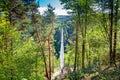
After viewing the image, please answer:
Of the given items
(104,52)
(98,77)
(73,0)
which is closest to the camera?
(98,77)

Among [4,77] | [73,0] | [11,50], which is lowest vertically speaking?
[4,77]

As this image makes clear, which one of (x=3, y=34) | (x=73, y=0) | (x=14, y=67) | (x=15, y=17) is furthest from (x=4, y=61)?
(x=73, y=0)

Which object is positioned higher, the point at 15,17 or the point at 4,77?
the point at 15,17

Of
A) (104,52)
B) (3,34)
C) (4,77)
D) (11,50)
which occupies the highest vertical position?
(3,34)

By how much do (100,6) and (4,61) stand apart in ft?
42.3

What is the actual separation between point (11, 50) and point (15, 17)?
797 centimetres

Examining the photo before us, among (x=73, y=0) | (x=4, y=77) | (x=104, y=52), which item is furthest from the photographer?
(x=104, y=52)

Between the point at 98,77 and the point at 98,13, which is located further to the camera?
the point at 98,13

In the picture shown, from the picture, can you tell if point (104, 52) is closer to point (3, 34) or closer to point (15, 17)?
point (15, 17)

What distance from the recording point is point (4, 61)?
22.3m

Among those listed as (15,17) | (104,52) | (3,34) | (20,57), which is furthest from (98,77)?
(104,52)

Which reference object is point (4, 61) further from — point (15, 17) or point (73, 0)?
point (73, 0)

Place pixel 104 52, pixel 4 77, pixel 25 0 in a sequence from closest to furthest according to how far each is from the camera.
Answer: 1. pixel 4 77
2. pixel 25 0
3. pixel 104 52

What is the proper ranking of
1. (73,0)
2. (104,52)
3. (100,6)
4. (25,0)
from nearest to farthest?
(100,6) → (73,0) → (25,0) → (104,52)
